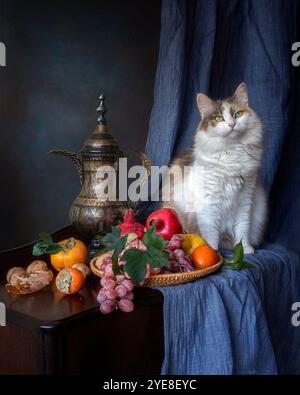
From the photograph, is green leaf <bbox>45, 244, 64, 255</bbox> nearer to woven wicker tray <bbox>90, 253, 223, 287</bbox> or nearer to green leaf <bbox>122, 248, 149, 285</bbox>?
woven wicker tray <bbox>90, 253, 223, 287</bbox>

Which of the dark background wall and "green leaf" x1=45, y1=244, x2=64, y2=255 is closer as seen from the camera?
"green leaf" x1=45, y1=244, x2=64, y2=255

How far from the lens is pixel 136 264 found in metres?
0.84

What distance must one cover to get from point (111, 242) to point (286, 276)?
606mm

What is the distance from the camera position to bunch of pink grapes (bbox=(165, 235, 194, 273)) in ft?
3.16

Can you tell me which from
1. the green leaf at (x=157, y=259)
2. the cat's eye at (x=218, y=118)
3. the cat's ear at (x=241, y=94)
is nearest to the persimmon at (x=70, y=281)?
the green leaf at (x=157, y=259)

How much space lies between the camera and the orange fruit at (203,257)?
998 mm

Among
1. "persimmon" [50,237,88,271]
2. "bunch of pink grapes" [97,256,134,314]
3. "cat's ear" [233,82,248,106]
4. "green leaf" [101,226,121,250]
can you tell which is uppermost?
"cat's ear" [233,82,248,106]

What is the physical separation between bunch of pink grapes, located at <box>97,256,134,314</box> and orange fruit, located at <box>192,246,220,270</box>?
0.69 ft

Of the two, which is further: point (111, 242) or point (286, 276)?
point (286, 276)

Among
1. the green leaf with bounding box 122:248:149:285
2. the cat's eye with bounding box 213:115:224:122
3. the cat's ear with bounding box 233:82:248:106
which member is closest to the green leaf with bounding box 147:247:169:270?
the green leaf with bounding box 122:248:149:285

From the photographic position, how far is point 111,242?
96cm

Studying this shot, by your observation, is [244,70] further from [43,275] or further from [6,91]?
[43,275]

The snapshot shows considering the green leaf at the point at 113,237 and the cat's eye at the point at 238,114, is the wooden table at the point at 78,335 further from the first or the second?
the cat's eye at the point at 238,114

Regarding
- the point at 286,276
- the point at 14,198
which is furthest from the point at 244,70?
the point at 14,198
